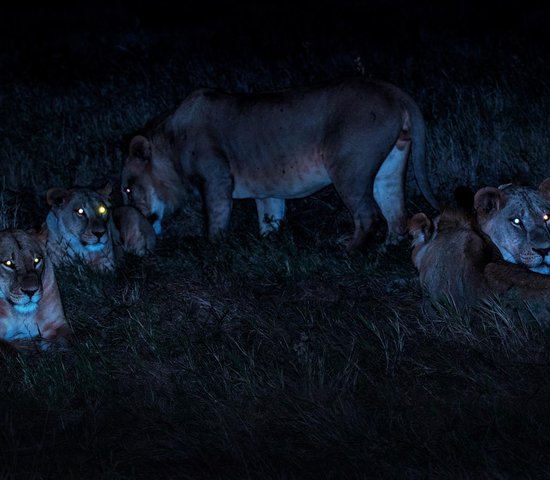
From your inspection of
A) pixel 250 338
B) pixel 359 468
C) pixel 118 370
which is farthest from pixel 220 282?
pixel 359 468

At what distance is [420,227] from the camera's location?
5883mm

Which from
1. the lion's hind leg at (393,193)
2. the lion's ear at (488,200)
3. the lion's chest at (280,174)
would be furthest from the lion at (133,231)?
the lion's ear at (488,200)

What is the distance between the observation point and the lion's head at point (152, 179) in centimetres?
796

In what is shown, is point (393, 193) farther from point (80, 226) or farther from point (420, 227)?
point (80, 226)

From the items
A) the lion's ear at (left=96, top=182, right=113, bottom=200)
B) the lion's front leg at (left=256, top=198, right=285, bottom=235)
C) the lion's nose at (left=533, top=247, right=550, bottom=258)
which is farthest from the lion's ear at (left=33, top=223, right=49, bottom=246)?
the lion's nose at (left=533, top=247, right=550, bottom=258)

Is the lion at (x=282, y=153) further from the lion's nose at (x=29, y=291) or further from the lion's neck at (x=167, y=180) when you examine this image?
the lion's nose at (x=29, y=291)

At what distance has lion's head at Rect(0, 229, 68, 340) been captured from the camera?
5336 mm

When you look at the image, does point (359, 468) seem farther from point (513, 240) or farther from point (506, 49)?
point (506, 49)

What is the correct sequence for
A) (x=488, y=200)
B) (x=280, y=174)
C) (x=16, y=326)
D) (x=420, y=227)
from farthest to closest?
(x=280, y=174) < (x=420, y=227) < (x=488, y=200) < (x=16, y=326)

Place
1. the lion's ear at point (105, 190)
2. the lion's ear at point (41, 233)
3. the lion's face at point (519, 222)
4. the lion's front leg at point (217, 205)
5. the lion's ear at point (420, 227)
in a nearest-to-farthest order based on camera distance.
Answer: the lion's face at point (519, 222)
the lion's ear at point (41, 233)
the lion's ear at point (420, 227)
the lion's ear at point (105, 190)
the lion's front leg at point (217, 205)

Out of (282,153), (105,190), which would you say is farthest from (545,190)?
(105,190)

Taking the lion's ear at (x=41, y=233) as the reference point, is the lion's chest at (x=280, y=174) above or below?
below

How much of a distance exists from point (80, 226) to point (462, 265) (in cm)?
261

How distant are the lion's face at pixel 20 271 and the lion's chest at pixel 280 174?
7.03ft
